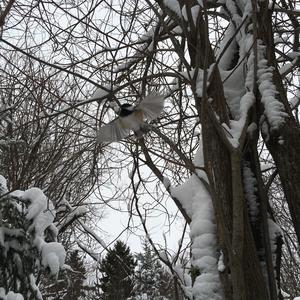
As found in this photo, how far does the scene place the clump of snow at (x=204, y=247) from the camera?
2.25 meters

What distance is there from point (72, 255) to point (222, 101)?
901 cm

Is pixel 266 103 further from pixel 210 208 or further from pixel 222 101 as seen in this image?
pixel 210 208

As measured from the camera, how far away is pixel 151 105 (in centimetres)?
176

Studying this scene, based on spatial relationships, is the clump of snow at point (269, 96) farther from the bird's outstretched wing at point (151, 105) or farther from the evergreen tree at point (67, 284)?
the evergreen tree at point (67, 284)

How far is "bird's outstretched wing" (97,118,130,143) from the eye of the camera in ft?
5.93

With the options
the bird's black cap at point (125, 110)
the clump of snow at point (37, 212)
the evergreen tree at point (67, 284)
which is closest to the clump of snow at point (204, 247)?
the bird's black cap at point (125, 110)

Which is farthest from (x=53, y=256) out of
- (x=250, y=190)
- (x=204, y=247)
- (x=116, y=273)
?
(x=116, y=273)

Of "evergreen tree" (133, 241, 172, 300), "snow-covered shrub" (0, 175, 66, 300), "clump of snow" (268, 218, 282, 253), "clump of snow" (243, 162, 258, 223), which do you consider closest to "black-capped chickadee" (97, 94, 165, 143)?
"clump of snow" (243, 162, 258, 223)

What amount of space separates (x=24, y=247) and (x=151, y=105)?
6.82 feet

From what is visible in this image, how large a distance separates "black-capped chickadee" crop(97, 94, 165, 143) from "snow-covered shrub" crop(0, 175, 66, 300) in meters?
1.55

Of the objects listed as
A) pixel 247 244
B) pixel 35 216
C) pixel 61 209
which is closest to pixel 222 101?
pixel 247 244

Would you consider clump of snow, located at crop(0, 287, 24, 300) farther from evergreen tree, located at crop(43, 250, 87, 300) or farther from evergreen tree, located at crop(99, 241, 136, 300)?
evergreen tree, located at crop(99, 241, 136, 300)

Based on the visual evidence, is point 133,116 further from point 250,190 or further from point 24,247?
point 24,247

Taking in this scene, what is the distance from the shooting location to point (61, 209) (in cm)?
695
